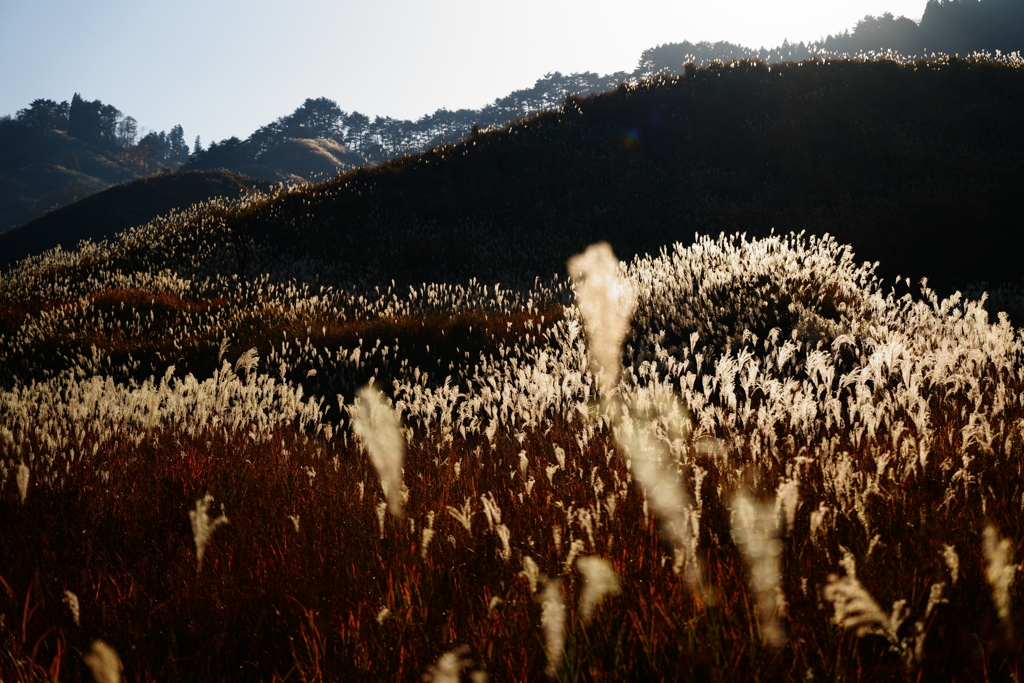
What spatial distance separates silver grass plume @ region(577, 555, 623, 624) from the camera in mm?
1449

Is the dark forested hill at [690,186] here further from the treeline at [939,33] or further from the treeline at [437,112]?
the treeline at [437,112]

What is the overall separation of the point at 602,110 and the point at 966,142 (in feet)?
39.2

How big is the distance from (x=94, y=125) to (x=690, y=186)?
150 meters

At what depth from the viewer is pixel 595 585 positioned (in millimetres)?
1500

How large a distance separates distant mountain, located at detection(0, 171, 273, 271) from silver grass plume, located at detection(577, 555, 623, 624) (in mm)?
35695

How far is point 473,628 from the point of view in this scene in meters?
1.53

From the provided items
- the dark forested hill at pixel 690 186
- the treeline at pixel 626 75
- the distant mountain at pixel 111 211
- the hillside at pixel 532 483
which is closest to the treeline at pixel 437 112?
the treeline at pixel 626 75

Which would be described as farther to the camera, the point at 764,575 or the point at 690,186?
the point at 690,186

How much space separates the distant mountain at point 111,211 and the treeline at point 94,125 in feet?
266

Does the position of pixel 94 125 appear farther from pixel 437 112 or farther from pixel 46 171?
pixel 437 112

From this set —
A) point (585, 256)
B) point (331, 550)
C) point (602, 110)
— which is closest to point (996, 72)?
point (602, 110)

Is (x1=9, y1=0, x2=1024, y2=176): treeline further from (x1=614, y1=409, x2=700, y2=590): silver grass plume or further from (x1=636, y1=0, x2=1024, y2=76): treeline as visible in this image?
(x1=614, y1=409, x2=700, y2=590): silver grass plume

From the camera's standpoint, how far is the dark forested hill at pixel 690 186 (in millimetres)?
13789

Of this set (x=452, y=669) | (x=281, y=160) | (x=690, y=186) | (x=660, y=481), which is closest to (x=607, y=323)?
(x=660, y=481)
